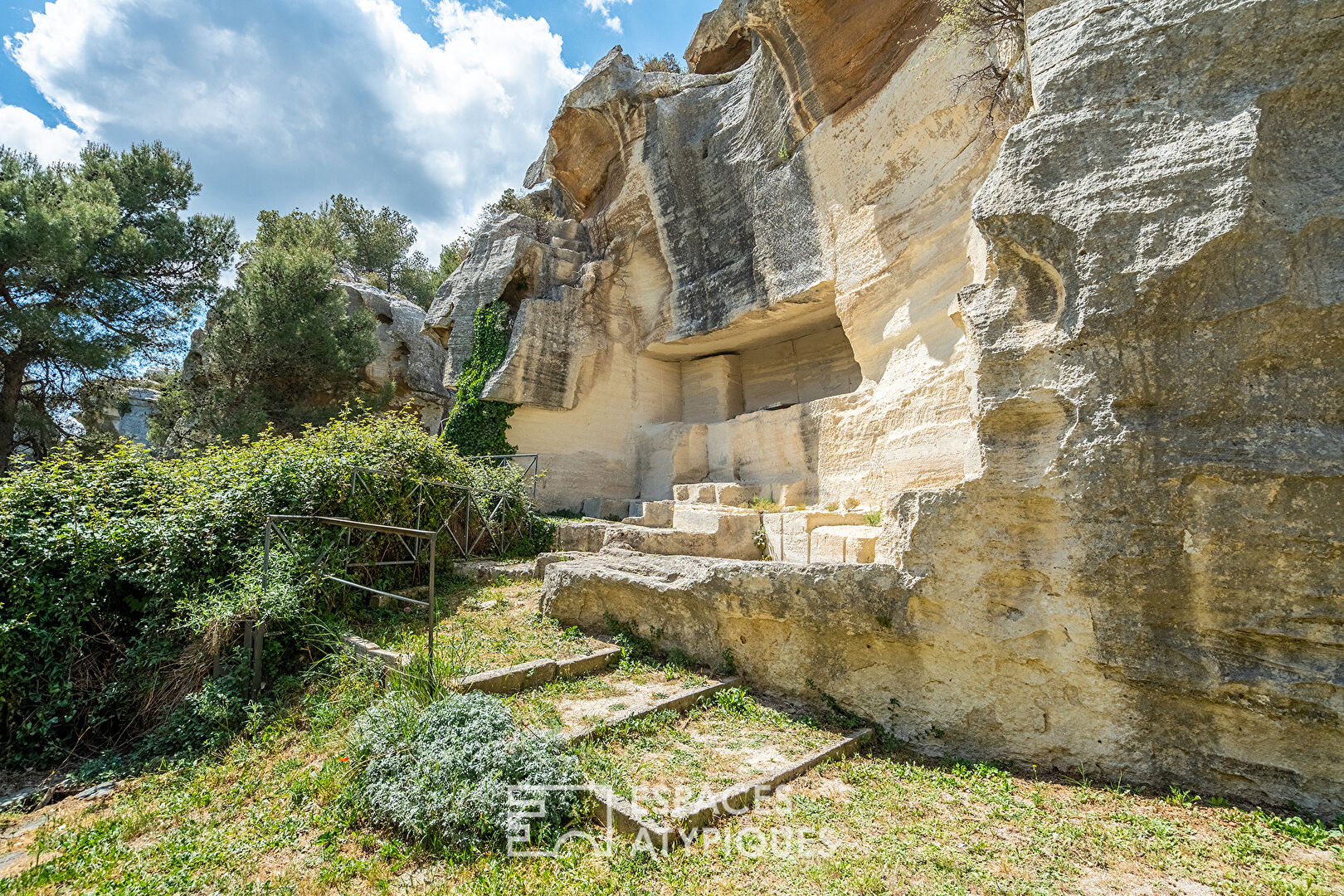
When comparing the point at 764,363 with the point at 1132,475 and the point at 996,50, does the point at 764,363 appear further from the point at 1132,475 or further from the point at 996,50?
the point at 1132,475

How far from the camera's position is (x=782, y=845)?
2.86 m

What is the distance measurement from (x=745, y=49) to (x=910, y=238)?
7321 millimetres

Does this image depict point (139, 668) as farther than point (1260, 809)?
Yes

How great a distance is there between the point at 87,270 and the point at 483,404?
840 cm

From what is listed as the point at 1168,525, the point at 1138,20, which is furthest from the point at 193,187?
the point at 1168,525

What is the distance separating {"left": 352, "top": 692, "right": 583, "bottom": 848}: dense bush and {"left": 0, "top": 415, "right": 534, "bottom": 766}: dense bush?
75.1 inches

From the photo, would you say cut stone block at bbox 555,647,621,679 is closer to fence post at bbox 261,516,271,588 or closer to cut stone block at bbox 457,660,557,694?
cut stone block at bbox 457,660,557,694

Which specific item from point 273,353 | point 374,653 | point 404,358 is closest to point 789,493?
point 374,653

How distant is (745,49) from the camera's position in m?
12.8

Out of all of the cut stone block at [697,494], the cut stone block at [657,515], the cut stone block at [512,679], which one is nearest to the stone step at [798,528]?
the cut stone block at [697,494]

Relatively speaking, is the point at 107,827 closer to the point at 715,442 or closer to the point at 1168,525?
the point at 1168,525

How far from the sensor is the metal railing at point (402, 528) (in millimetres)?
5496

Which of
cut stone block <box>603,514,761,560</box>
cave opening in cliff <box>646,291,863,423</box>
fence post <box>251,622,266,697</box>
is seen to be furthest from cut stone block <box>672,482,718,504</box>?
fence post <box>251,622,266,697</box>

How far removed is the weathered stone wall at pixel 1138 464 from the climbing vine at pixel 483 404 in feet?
28.7
